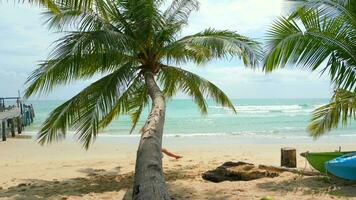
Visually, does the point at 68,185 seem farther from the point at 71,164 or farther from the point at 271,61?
the point at 271,61

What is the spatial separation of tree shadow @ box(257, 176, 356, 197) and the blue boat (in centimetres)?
23

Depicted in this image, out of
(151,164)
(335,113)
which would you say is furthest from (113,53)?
(335,113)

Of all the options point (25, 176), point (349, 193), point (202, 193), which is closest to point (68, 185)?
point (25, 176)

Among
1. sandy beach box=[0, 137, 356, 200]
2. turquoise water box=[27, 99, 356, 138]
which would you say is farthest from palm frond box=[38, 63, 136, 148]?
turquoise water box=[27, 99, 356, 138]

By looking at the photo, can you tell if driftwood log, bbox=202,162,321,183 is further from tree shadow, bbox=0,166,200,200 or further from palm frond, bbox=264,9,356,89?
palm frond, bbox=264,9,356,89

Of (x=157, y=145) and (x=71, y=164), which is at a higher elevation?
(x=157, y=145)

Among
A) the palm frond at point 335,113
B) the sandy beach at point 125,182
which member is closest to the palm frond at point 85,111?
the sandy beach at point 125,182

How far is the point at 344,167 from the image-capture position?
8.09 m

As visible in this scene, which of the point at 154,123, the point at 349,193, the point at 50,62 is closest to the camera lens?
the point at 154,123

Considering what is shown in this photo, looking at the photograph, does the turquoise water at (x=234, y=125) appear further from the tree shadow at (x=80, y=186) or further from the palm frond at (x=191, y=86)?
the tree shadow at (x=80, y=186)

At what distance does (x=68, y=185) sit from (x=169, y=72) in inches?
136

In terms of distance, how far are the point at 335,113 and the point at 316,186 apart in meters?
1.69

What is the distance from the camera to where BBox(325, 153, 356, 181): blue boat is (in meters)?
Result: 8.05

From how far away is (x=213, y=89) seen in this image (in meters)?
11.3
